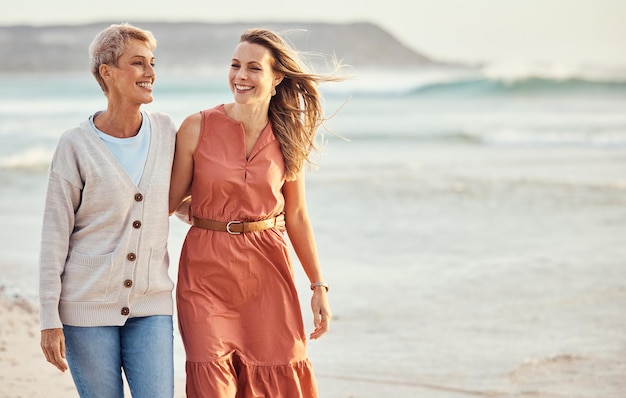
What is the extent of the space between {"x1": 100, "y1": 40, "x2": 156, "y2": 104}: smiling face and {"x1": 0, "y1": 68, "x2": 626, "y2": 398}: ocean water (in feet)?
3.50

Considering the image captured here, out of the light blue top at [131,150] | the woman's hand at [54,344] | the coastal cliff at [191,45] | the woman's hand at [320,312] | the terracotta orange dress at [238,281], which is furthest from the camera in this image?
the coastal cliff at [191,45]

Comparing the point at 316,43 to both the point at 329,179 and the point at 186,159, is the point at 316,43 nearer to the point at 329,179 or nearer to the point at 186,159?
the point at 329,179

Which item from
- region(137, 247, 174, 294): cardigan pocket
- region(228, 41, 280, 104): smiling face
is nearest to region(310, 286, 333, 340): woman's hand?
region(137, 247, 174, 294): cardigan pocket

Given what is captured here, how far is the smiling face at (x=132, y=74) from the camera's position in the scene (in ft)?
10.0

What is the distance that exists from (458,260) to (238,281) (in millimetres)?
4607

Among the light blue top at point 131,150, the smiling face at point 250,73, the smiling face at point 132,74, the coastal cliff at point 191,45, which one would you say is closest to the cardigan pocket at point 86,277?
the light blue top at point 131,150

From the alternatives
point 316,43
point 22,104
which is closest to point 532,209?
point 22,104

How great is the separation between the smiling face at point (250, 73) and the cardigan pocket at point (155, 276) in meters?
0.58

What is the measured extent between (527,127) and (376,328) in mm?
17899

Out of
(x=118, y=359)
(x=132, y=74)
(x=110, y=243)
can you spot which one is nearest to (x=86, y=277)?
(x=110, y=243)

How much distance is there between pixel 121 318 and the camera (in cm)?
306

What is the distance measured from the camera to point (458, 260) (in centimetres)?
768

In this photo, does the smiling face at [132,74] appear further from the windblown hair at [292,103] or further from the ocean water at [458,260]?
the ocean water at [458,260]

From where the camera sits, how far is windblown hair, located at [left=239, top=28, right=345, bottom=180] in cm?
339
